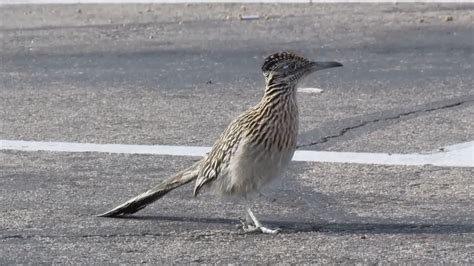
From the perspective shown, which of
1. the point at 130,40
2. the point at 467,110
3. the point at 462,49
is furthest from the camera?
the point at 130,40

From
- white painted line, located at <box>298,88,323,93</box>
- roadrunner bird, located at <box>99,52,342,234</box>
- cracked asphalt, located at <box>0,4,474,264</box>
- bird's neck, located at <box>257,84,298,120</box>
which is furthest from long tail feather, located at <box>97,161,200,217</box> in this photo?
white painted line, located at <box>298,88,323,93</box>

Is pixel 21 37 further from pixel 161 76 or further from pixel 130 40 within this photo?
pixel 161 76

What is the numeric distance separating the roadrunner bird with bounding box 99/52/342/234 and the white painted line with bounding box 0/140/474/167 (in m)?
1.81

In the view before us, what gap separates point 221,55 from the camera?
1398 cm

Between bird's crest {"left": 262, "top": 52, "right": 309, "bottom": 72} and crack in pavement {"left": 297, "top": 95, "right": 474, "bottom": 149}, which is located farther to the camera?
crack in pavement {"left": 297, "top": 95, "right": 474, "bottom": 149}

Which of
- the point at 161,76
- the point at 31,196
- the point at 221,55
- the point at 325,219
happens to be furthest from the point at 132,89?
the point at 325,219

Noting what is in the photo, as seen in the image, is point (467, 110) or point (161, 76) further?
point (161, 76)

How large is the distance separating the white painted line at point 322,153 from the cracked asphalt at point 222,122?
0.51 ft

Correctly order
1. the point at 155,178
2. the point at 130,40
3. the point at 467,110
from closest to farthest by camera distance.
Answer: the point at 155,178 → the point at 467,110 → the point at 130,40

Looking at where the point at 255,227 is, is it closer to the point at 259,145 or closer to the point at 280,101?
the point at 259,145

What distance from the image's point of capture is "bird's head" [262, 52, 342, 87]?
295 inches

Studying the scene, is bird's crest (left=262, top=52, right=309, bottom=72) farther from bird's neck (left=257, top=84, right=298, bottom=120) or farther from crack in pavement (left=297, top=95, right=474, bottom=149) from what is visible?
crack in pavement (left=297, top=95, right=474, bottom=149)

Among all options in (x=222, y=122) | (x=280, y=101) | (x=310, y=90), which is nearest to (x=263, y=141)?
(x=280, y=101)

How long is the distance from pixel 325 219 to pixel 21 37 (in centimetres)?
856
